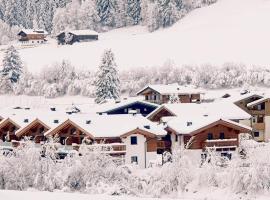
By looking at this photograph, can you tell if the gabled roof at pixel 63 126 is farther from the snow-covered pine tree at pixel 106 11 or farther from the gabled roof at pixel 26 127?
the snow-covered pine tree at pixel 106 11

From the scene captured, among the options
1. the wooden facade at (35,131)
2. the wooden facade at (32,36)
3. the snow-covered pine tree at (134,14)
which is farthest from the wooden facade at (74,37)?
the wooden facade at (35,131)

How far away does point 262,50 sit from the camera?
320ft

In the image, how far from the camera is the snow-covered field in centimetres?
10044

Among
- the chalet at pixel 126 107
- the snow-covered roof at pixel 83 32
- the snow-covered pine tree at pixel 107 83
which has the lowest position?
the chalet at pixel 126 107

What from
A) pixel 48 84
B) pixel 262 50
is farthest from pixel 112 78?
pixel 262 50

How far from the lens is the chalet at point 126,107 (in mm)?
58053

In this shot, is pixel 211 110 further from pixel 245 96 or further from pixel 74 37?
pixel 74 37

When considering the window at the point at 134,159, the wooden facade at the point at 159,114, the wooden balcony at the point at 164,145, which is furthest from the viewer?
the wooden facade at the point at 159,114

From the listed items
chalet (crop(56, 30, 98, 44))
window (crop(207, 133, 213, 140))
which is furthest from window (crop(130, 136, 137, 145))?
chalet (crop(56, 30, 98, 44))

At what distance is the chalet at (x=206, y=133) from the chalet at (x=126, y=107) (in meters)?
8.71

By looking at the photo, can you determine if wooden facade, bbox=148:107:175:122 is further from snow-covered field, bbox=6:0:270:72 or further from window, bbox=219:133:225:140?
snow-covered field, bbox=6:0:270:72

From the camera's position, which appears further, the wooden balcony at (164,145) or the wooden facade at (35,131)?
the wooden balcony at (164,145)

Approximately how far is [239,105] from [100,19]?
3279 inches

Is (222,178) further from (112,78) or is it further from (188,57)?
(188,57)
